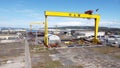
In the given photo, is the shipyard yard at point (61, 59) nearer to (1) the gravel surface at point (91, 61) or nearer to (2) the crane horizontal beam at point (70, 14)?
(1) the gravel surface at point (91, 61)

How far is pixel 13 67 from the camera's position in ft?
52.3

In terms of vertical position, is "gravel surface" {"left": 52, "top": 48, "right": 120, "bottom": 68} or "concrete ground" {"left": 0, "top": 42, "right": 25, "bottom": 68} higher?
"concrete ground" {"left": 0, "top": 42, "right": 25, "bottom": 68}

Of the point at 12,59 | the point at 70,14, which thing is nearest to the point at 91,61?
the point at 12,59

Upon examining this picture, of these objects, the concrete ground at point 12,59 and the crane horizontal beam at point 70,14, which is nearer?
the concrete ground at point 12,59

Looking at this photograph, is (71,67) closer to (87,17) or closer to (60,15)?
(60,15)

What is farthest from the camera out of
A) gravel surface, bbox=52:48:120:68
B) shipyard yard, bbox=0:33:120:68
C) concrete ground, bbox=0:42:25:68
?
concrete ground, bbox=0:42:25:68

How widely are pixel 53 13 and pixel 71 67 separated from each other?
16156mm

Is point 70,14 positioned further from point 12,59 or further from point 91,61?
point 12,59

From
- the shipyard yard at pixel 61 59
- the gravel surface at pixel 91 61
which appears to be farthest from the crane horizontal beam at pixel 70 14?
the gravel surface at pixel 91 61

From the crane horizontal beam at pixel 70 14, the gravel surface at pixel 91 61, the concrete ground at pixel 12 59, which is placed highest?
the crane horizontal beam at pixel 70 14

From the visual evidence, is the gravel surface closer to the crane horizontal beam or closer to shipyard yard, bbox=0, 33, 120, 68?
shipyard yard, bbox=0, 33, 120, 68

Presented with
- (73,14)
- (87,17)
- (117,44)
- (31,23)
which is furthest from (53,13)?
(31,23)

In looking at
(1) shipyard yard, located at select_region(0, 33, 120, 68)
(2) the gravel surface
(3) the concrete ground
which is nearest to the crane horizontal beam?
(1) shipyard yard, located at select_region(0, 33, 120, 68)

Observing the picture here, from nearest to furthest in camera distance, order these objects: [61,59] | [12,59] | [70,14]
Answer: [61,59], [12,59], [70,14]
